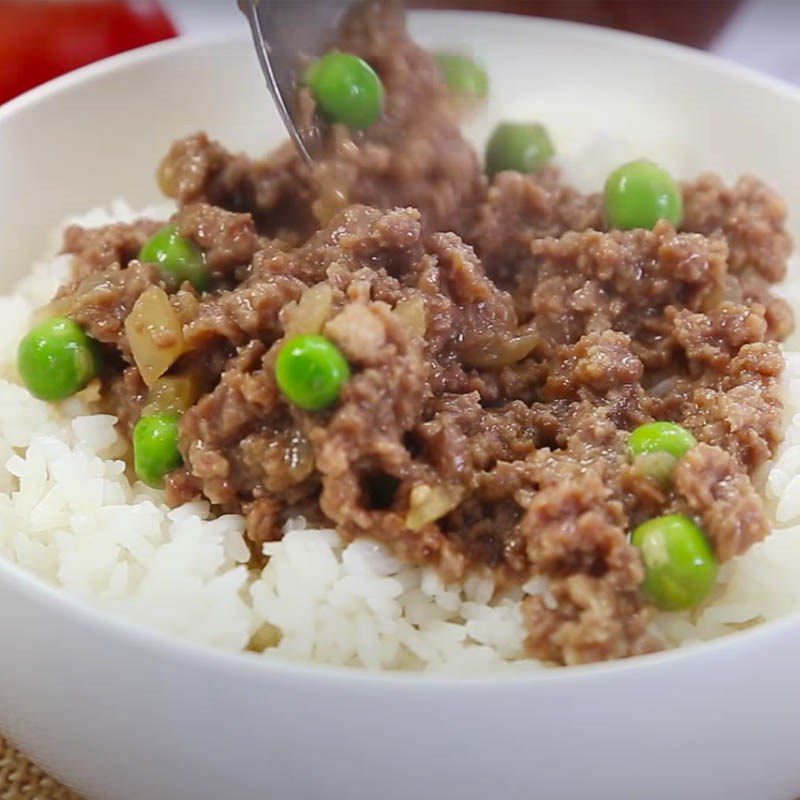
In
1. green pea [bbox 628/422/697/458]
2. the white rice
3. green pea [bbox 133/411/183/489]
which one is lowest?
the white rice

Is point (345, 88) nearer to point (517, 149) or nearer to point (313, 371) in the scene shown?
point (517, 149)

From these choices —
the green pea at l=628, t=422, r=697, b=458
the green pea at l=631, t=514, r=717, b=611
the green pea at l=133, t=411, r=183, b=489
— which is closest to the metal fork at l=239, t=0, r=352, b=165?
the green pea at l=133, t=411, r=183, b=489

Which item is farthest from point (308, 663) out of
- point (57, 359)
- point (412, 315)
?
point (57, 359)

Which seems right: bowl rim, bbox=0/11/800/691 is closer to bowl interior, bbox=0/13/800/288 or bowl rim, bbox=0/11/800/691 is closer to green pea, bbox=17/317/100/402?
green pea, bbox=17/317/100/402

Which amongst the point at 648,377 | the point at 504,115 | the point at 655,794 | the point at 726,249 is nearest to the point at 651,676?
the point at 655,794

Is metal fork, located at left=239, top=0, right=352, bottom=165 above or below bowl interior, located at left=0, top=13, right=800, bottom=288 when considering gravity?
above

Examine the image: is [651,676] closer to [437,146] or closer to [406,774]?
[406,774]

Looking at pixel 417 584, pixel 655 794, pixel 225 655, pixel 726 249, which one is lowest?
pixel 655 794
